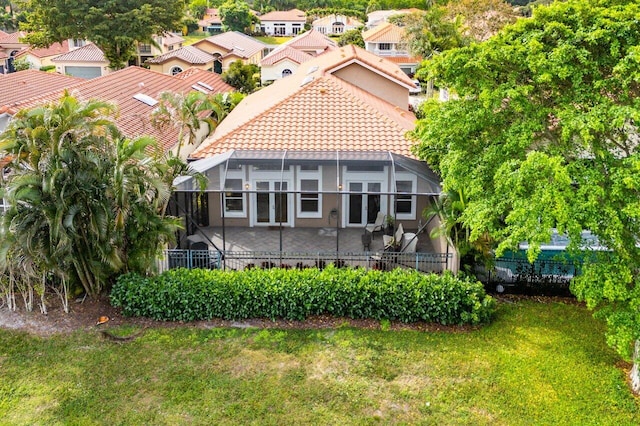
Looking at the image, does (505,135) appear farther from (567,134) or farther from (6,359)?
(6,359)

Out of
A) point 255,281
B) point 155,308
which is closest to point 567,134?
point 255,281

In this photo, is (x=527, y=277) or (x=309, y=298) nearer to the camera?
(x=309, y=298)

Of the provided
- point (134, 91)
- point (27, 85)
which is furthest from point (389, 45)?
point (27, 85)

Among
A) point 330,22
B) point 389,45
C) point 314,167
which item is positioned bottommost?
point 314,167

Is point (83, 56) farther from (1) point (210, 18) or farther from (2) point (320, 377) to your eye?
(1) point (210, 18)

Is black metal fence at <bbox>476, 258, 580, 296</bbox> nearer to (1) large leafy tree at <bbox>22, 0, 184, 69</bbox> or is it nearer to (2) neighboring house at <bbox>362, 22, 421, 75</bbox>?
(1) large leafy tree at <bbox>22, 0, 184, 69</bbox>

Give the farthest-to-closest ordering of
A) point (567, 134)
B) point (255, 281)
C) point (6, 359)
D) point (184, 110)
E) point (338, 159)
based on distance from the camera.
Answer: point (184, 110) < point (338, 159) < point (255, 281) < point (6, 359) < point (567, 134)

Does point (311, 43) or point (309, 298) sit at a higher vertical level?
point (311, 43)
